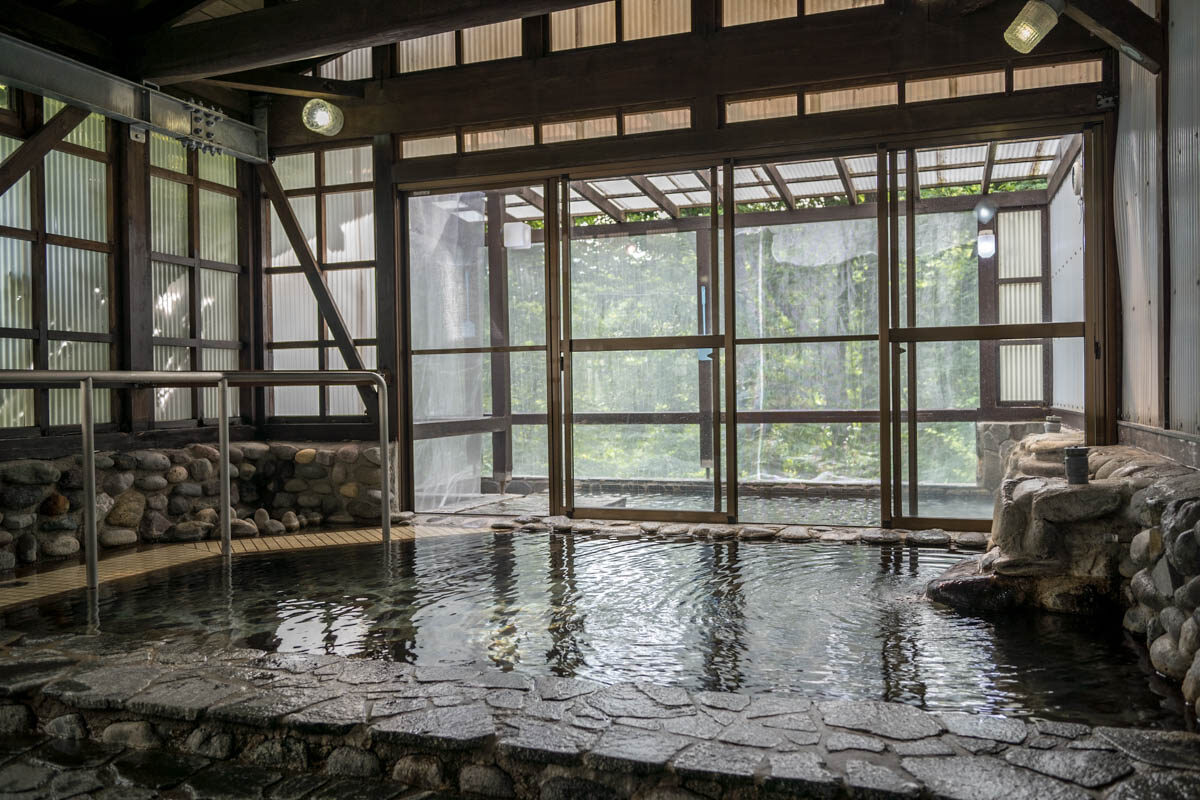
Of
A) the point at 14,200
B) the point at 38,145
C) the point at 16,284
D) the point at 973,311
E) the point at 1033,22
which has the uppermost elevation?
the point at 1033,22

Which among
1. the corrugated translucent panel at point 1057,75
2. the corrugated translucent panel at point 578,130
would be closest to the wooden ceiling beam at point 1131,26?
the corrugated translucent panel at point 1057,75

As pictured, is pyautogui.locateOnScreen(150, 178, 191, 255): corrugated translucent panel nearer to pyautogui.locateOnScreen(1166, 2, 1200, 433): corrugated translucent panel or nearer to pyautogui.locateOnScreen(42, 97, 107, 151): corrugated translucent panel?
pyautogui.locateOnScreen(42, 97, 107, 151): corrugated translucent panel

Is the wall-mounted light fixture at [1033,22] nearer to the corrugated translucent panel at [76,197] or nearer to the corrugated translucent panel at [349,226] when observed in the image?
the corrugated translucent panel at [349,226]

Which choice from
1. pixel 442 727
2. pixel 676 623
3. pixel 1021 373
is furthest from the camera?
pixel 1021 373

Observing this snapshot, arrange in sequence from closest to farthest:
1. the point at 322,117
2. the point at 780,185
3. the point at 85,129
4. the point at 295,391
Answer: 1. the point at 85,129
2. the point at 780,185
3. the point at 322,117
4. the point at 295,391

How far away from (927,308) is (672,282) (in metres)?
1.80

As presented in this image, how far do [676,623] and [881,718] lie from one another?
1.35m

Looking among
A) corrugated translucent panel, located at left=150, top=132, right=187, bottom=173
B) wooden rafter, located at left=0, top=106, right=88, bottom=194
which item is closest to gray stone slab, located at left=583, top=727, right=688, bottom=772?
wooden rafter, located at left=0, top=106, right=88, bottom=194

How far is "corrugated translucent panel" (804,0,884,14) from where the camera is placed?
5922 millimetres

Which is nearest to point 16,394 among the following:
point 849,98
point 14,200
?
point 14,200

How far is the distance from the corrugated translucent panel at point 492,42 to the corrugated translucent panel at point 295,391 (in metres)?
2.74

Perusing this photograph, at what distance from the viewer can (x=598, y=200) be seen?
6727mm

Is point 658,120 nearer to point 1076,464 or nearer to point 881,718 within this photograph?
point 1076,464

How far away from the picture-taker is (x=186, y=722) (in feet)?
8.97
